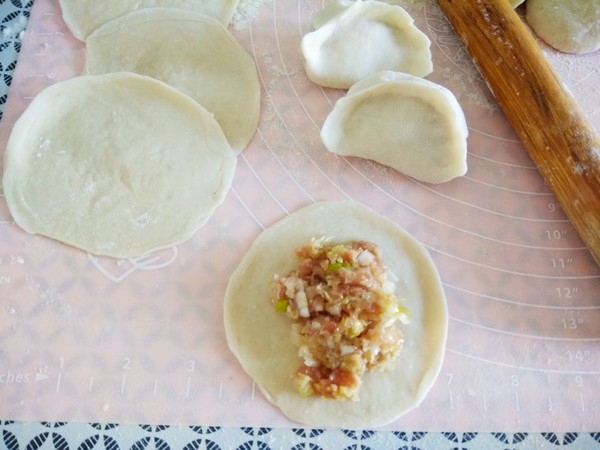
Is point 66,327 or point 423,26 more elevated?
point 423,26

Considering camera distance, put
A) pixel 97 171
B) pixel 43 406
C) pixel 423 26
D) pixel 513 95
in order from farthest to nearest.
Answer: pixel 423 26 → pixel 513 95 → pixel 97 171 → pixel 43 406

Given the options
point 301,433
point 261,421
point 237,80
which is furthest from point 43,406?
point 237,80

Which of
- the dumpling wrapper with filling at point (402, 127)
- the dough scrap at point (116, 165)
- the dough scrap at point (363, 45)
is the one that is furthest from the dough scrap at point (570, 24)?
the dough scrap at point (116, 165)

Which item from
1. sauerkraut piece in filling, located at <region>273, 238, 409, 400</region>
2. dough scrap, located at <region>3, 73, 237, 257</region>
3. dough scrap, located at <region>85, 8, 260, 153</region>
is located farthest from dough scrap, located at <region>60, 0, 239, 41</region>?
sauerkraut piece in filling, located at <region>273, 238, 409, 400</region>

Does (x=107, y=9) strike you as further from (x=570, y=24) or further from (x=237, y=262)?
(x=570, y=24)

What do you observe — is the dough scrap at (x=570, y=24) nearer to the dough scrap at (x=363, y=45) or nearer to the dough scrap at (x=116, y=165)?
the dough scrap at (x=363, y=45)

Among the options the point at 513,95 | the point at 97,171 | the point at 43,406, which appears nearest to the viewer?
the point at 43,406

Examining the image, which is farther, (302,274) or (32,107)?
(32,107)

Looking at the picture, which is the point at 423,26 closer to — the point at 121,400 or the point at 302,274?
the point at 302,274
